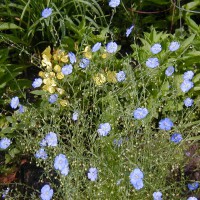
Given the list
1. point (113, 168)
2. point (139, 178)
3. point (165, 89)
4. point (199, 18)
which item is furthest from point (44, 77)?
point (199, 18)

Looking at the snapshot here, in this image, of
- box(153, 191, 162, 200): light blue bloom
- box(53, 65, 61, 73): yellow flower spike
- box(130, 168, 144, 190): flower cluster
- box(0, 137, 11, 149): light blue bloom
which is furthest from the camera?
box(53, 65, 61, 73): yellow flower spike

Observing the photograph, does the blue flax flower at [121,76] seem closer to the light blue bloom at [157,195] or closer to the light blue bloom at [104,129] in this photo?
the light blue bloom at [104,129]

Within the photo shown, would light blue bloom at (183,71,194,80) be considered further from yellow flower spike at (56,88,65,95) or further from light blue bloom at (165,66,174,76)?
yellow flower spike at (56,88,65,95)

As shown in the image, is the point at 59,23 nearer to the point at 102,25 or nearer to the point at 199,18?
the point at 102,25

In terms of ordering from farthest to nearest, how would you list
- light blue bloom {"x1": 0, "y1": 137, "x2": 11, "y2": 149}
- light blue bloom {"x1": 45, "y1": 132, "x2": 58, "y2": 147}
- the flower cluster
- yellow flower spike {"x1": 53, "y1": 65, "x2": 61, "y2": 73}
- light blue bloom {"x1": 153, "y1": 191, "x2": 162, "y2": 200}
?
yellow flower spike {"x1": 53, "y1": 65, "x2": 61, "y2": 73}, light blue bloom {"x1": 0, "y1": 137, "x2": 11, "y2": 149}, light blue bloom {"x1": 45, "y1": 132, "x2": 58, "y2": 147}, light blue bloom {"x1": 153, "y1": 191, "x2": 162, "y2": 200}, the flower cluster

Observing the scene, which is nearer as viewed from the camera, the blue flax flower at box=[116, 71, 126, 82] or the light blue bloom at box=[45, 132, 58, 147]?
the light blue bloom at box=[45, 132, 58, 147]

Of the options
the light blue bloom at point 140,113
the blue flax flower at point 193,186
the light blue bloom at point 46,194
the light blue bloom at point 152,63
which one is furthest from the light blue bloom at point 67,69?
the blue flax flower at point 193,186

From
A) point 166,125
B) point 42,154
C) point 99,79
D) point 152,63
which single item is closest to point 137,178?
point 166,125

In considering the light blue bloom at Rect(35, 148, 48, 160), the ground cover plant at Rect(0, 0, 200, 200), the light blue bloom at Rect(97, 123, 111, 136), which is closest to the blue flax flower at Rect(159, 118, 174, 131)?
the ground cover plant at Rect(0, 0, 200, 200)

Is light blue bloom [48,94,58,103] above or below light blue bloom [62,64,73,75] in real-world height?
below
